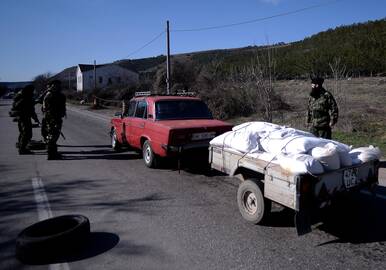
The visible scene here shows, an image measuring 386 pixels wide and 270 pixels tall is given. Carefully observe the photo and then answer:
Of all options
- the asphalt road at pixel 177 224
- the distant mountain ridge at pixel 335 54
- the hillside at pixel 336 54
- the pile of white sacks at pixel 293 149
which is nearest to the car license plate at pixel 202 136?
the asphalt road at pixel 177 224

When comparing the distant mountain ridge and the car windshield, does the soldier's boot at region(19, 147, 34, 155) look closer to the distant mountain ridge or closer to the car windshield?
the car windshield

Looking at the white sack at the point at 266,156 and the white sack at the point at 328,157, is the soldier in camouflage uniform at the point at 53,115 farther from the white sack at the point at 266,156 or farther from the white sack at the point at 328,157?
the white sack at the point at 328,157

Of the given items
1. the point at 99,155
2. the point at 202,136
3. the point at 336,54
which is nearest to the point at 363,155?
the point at 202,136

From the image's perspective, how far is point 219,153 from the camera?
5.89 m

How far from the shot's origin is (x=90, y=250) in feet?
14.0

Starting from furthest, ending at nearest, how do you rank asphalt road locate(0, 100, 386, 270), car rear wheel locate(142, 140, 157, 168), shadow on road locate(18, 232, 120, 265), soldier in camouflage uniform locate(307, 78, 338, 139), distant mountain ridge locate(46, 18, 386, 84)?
distant mountain ridge locate(46, 18, 386, 84) → car rear wheel locate(142, 140, 157, 168) → soldier in camouflage uniform locate(307, 78, 338, 139) → shadow on road locate(18, 232, 120, 265) → asphalt road locate(0, 100, 386, 270)

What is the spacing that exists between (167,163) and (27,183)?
9.81ft

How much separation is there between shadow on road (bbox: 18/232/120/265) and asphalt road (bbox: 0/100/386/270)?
1 centimetres

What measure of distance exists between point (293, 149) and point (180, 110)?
13.8 feet

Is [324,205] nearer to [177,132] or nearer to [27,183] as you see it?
[177,132]

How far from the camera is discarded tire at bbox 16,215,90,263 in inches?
158

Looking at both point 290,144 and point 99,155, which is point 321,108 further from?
point 99,155

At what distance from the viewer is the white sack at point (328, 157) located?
4.39 metres

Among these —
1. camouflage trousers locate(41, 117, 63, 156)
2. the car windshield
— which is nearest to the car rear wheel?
the car windshield
